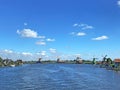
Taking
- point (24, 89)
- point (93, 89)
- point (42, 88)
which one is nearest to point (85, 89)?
point (93, 89)

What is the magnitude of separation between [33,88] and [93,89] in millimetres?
16085

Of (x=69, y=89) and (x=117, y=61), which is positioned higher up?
(x=117, y=61)

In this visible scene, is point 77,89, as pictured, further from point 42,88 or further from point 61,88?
point 42,88

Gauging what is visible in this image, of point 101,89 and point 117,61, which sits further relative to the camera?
point 117,61

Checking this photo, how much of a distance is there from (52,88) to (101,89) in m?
13.2

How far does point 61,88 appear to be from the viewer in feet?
241

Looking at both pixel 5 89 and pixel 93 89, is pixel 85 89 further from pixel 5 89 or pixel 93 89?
pixel 5 89

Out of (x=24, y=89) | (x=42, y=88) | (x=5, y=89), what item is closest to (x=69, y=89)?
(x=42, y=88)

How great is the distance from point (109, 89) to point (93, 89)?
4.52 meters

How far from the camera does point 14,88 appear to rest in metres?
74.2

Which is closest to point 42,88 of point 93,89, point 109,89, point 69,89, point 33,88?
point 33,88

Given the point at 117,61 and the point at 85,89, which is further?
the point at 117,61

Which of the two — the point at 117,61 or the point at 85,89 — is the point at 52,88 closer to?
the point at 85,89

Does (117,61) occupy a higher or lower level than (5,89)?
higher
